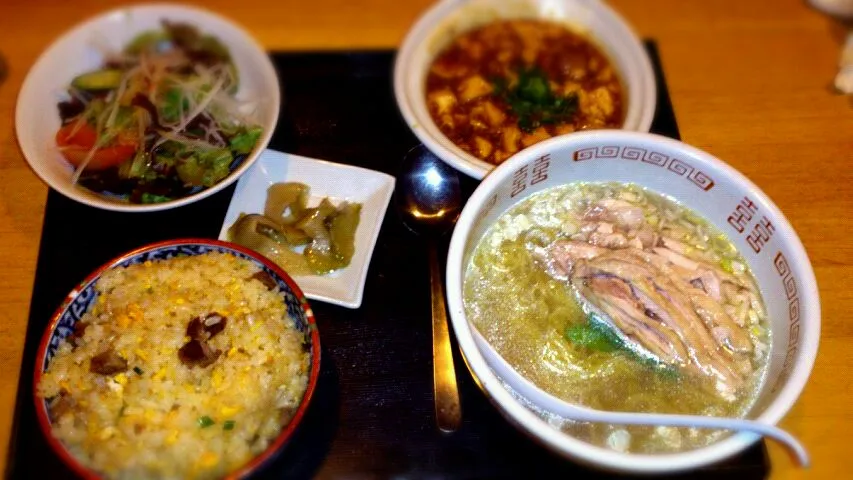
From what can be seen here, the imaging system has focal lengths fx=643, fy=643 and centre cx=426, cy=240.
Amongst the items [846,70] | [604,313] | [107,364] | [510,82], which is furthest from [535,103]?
[107,364]

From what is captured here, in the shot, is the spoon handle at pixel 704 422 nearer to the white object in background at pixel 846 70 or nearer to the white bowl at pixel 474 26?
the white bowl at pixel 474 26

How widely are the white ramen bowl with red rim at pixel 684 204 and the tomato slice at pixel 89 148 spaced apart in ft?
3.51

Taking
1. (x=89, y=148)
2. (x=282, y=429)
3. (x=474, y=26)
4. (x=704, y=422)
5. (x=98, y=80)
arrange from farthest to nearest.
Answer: (x=474, y=26)
(x=98, y=80)
(x=89, y=148)
(x=282, y=429)
(x=704, y=422)

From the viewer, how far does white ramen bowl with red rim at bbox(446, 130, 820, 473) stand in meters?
1.24

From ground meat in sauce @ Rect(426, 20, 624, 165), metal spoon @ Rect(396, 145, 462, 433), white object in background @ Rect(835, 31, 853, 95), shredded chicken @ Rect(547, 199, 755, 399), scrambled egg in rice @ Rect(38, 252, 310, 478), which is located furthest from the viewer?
white object in background @ Rect(835, 31, 853, 95)

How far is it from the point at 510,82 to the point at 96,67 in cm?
136

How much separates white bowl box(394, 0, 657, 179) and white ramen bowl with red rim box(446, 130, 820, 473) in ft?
0.90

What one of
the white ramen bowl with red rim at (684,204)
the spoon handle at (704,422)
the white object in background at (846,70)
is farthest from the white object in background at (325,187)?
the white object in background at (846,70)

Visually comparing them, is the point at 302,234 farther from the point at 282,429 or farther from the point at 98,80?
the point at 98,80

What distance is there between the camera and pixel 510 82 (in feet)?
6.95

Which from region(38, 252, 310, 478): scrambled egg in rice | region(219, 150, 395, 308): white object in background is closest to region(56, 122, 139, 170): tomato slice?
region(219, 150, 395, 308): white object in background

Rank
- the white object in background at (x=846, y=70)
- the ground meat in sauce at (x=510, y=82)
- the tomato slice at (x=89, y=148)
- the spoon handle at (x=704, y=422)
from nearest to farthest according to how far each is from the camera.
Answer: the spoon handle at (x=704, y=422)
the tomato slice at (x=89, y=148)
the ground meat in sauce at (x=510, y=82)
the white object in background at (x=846, y=70)

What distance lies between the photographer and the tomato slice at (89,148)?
1.85 meters

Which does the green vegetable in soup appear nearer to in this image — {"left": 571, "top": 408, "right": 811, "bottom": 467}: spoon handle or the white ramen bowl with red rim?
the white ramen bowl with red rim
